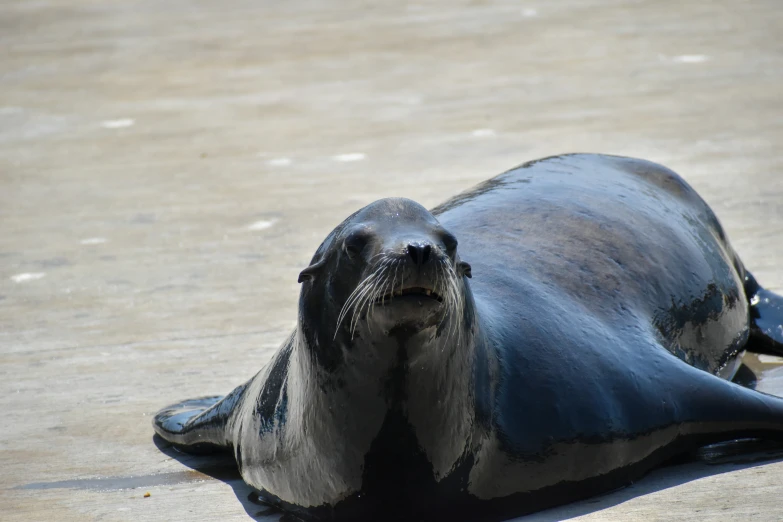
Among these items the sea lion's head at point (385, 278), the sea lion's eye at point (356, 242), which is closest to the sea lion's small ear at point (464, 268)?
the sea lion's head at point (385, 278)

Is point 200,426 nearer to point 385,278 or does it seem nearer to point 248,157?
point 385,278

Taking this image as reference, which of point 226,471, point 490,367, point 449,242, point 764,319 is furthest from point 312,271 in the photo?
point 764,319

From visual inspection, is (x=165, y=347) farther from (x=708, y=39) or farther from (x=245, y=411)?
(x=708, y=39)

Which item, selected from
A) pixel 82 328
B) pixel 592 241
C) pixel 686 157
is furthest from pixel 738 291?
pixel 686 157

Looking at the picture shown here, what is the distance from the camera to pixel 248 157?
1012cm

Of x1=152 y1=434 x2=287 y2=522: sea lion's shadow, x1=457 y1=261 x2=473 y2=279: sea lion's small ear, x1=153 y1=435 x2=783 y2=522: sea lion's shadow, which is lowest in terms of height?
x1=152 y1=434 x2=287 y2=522: sea lion's shadow

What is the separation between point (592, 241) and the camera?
4797 mm

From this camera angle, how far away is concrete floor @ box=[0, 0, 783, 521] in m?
4.85

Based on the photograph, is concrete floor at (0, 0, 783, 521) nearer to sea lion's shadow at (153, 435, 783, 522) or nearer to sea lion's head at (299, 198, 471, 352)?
sea lion's shadow at (153, 435, 783, 522)

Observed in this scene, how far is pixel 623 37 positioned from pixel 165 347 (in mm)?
8779

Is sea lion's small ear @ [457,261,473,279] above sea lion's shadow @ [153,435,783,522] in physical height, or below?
above

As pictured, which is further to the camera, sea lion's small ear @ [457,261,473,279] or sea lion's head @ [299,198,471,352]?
sea lion's small ear @ [457,261,473,279]

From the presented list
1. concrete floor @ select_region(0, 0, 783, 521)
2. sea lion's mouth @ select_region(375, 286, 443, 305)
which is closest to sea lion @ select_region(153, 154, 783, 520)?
sea lion's mouth @ select_region(375, 286, 443, 305)

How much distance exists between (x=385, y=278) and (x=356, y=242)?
285mm
